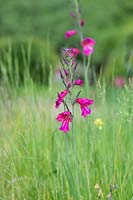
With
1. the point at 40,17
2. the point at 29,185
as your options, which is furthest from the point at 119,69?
the point at 29,185

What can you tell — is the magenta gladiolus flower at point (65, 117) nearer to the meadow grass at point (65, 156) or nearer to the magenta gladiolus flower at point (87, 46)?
the meadow grass at point (65, 156)

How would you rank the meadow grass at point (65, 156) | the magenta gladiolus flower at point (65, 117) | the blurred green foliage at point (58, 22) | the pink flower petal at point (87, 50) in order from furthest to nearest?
the blurred green foliage at point (58, 22) < the pink flower petal at point (87, 50) < the meadow grass at point (65, 156) < the magenta gladiolus flower at point (65, 117)

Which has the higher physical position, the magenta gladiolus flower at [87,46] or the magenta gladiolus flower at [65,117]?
the magenta gladiolus flower at [87,46]

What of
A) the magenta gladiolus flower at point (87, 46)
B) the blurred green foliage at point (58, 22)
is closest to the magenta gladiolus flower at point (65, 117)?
the magenta gladiolus flower at point (87, 46)

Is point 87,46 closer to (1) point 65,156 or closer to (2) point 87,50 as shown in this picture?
(2) point 87,50

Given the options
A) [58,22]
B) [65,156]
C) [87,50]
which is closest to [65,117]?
[65,156]
